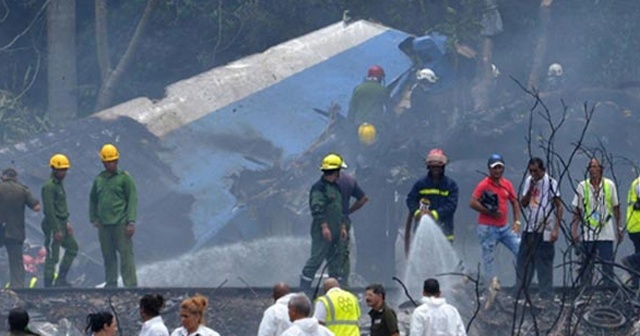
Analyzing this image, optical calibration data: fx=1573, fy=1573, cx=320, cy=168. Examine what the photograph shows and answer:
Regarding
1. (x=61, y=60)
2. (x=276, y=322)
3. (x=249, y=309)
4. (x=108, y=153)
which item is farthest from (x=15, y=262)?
(x=61, y=60)

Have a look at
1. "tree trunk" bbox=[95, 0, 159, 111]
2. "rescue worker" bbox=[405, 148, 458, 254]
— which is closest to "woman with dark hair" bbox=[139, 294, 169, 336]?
"rescue worker" bbox=[405, 148, 458, 254]

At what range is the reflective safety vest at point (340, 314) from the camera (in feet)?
40.5

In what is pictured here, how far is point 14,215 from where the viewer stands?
17594 mm

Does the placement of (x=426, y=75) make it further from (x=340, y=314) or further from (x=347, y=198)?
(x=340, y=314)

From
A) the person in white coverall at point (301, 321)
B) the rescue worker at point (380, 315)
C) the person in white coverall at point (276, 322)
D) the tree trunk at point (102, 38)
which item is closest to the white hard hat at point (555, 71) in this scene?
the tree trunk at point (102, 38)

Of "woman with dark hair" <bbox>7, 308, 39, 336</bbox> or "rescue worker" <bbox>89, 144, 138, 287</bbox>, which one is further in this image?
"rescue worker" <bbox>89, 144, 138, 287</bbox>

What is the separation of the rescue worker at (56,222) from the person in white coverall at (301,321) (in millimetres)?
6576

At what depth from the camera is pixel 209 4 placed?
2727 centimetres

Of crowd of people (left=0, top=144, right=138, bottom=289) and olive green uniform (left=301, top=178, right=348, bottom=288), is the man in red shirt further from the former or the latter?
crowd of people (left=0, top=144, right=138, bottom=289)

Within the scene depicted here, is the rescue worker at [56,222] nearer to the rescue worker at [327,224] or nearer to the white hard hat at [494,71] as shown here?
the rescue worker at [327,224]

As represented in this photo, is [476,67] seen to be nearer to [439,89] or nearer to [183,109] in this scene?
[439,89]

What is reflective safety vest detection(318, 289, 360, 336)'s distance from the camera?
12.3 m

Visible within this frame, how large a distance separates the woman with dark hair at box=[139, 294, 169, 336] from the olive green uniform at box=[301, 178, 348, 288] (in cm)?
560

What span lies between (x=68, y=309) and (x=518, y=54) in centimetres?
1405
